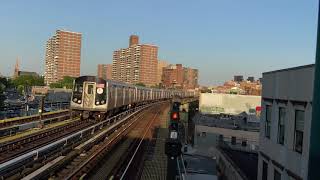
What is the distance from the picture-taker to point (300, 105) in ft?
41.8

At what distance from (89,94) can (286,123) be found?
2077cm

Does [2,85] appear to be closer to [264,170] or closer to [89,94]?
[89,94]

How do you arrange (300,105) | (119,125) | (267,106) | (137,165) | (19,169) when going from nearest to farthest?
1. (300,105)
2. (19,169)
3. (267,106)
4. (137,165)
5. (119,125)

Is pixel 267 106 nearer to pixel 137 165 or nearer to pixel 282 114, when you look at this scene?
pixel 282 114

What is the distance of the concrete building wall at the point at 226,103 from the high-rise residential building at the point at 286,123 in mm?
64973

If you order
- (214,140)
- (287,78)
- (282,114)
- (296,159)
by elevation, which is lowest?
(214,140)

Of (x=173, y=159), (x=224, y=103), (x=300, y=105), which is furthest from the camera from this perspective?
(x=224, y=103)

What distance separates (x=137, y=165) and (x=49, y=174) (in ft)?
17.5

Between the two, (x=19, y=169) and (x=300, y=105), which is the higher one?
(x=300, y=105)

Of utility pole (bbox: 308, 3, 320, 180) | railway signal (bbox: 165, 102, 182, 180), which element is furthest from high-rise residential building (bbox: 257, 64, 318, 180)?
utility pole (bbox: 308, 3, 320, 180)

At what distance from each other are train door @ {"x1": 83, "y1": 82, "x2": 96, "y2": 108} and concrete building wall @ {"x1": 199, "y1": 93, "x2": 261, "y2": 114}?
52719 millimetres

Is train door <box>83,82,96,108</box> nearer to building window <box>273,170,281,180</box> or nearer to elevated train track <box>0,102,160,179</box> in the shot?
elevated train track <box>0,102,160,179</box>

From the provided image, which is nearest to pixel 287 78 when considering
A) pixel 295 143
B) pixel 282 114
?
pixel 282 114

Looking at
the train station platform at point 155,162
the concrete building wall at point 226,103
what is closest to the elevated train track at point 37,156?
the train station platform at point 155,162
